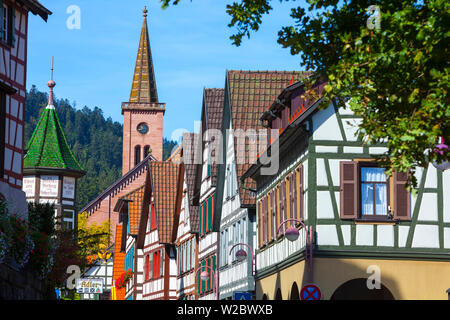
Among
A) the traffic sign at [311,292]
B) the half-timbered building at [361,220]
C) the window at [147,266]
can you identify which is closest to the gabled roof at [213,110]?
the window at [147,266]

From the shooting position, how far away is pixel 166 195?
50.3m

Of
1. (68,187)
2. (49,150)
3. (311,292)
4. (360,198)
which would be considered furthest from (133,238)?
(311,292)

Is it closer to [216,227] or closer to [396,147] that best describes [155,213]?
[216,227]

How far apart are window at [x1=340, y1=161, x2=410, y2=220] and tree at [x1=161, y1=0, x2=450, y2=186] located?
1039 cm

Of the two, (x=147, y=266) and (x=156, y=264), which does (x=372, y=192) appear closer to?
(x=156, y=264)

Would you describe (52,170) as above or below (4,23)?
above

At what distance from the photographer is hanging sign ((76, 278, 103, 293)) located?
4509 centimetres

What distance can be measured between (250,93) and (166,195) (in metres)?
15.8

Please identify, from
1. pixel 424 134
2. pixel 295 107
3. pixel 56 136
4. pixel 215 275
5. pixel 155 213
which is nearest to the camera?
pixel 424 134

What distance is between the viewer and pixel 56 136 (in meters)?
72.9

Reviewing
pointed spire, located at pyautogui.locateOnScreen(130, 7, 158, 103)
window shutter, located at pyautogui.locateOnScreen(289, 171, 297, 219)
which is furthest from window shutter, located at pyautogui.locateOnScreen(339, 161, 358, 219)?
pointed spire, located at pyautogui.locateOnScreen(130, 7, 158, 103)

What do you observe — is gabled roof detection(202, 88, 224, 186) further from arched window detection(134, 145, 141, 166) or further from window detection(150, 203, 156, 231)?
arched window detection(134, 145, 141, 166)

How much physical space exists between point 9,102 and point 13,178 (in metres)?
2.30
